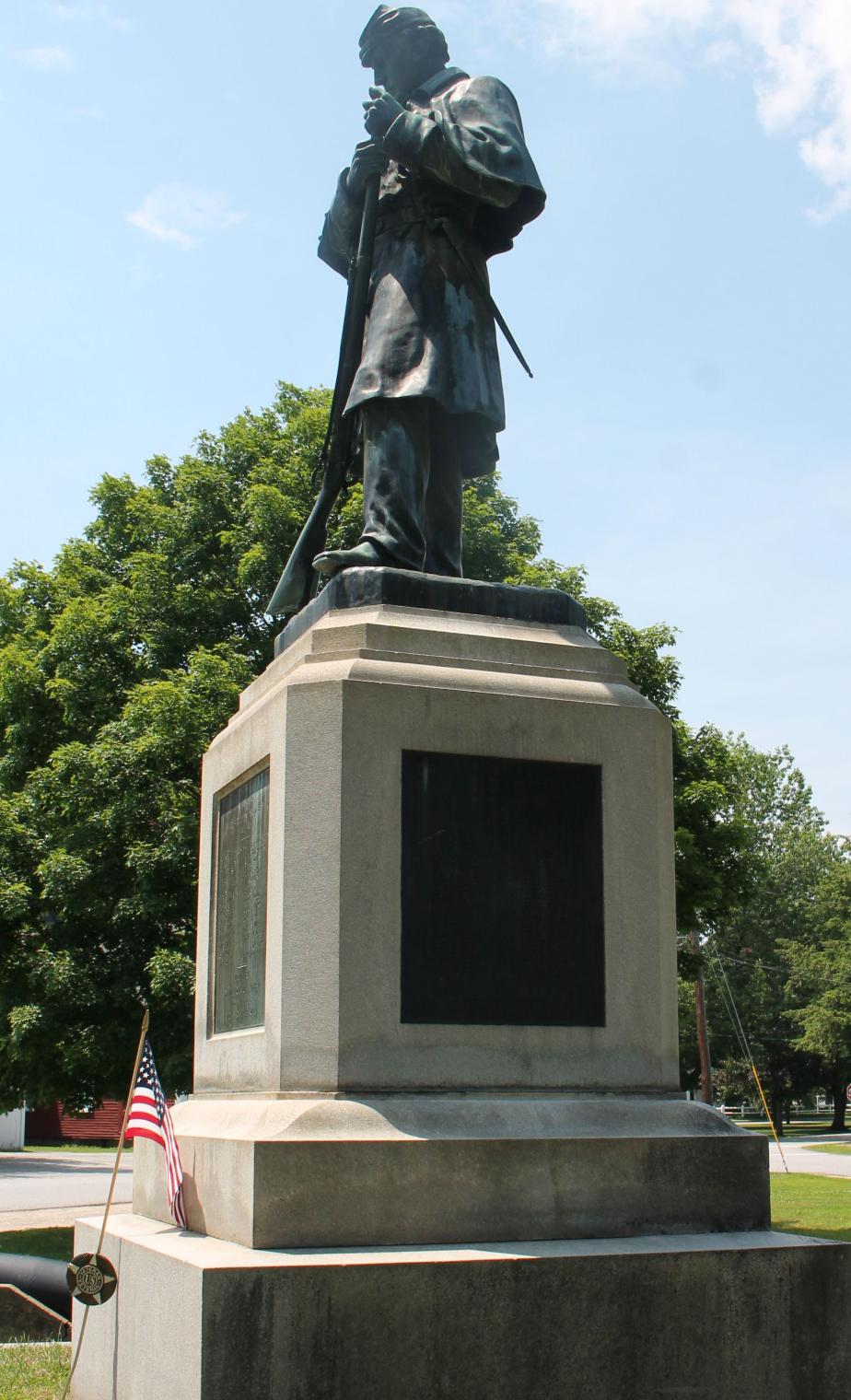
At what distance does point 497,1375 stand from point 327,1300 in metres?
0.63

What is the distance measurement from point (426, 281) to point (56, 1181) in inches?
1171

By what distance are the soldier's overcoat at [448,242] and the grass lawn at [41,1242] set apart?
524 inches

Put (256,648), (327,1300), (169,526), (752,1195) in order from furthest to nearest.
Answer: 1. (169,526)
2. (256,648)
3. (752,1195)
4. (327,1300)

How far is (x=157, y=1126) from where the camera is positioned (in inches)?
216

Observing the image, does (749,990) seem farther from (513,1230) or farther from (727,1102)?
(513,1230)

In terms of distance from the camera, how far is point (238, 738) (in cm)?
616

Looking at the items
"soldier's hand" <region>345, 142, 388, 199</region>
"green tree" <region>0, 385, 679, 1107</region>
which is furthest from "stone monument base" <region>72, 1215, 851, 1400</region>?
"green tree" <region>0, 385, 679, 1107</region>

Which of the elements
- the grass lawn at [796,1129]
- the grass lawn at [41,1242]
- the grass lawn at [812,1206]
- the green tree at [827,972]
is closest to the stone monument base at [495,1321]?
the grass lawn at [812,1206]

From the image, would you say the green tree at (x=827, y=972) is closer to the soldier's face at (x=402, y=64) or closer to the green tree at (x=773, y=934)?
the green tree at (x=773, y=934)

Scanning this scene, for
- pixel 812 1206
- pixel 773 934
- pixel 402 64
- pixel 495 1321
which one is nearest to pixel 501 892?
pixel 495 1321

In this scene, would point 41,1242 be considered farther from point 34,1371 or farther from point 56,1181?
point 56,1181

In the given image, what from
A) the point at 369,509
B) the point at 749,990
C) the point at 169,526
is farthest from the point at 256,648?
the point at 749,990

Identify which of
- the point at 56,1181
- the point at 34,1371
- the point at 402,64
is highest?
the point at 402,64

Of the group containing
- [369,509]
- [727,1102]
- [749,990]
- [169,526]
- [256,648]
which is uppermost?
[169,526]
